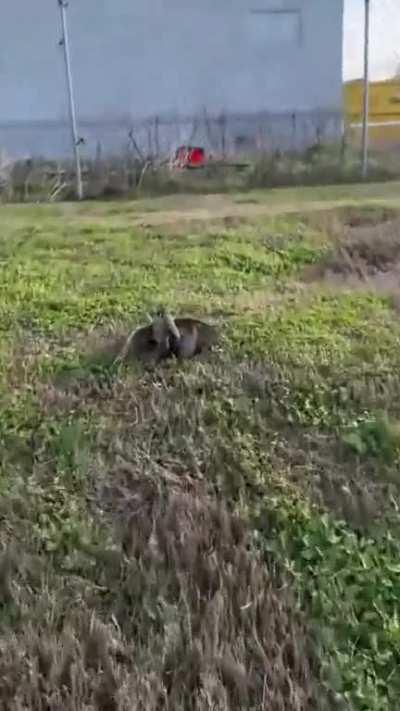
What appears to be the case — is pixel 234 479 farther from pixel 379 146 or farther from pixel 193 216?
pixel 379 146

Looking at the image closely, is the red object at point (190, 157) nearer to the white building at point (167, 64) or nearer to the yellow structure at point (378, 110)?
the white building at point (167, 64)

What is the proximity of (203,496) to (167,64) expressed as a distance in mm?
9773

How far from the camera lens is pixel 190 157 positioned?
10.0 meters

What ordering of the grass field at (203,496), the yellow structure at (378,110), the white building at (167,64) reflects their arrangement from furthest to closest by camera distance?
the white building at (167,64), the yellow structure at (378,110), the grass field at (203,496)

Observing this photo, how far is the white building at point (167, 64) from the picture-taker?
12.2 metres

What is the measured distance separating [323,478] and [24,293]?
7.06ft

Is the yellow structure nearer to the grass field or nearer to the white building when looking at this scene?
the white building

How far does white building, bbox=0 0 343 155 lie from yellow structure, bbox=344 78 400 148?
335 millimetres

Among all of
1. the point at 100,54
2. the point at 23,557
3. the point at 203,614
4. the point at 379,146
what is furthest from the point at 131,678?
the point at 100,54

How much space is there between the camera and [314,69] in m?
12.4

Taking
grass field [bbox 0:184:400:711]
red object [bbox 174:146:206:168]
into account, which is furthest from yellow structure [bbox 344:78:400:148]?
Result: grass field [bbox 0:184:400:711]

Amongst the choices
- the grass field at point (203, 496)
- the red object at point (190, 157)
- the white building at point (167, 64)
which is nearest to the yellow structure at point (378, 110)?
the white building at point (167, 64)

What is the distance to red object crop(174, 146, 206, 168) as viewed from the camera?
932 cm

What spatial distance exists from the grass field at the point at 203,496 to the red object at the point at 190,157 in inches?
163
